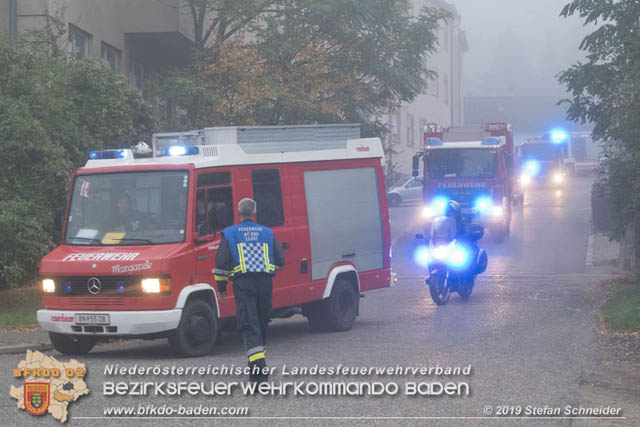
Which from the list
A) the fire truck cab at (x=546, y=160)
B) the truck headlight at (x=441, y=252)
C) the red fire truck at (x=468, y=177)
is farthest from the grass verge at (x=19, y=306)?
the fire truck cab at (x=546, y=160)

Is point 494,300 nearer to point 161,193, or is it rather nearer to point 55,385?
point 161,193

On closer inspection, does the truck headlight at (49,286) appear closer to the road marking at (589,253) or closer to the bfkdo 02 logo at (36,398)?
the bfkdo 02 logo at (36,398)

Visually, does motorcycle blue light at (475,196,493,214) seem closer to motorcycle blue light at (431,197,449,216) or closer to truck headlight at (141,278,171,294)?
motorcycle blue light at (431,197,449,216)

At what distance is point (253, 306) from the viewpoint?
10156 millimetres

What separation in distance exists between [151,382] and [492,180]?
20522 millimetres

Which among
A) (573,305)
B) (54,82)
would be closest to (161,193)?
(54,82)

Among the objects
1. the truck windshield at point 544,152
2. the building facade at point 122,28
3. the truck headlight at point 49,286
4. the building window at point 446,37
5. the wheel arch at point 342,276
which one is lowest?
the truck windshield at point 544,152

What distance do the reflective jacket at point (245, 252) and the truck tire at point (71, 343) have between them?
11.1 feet

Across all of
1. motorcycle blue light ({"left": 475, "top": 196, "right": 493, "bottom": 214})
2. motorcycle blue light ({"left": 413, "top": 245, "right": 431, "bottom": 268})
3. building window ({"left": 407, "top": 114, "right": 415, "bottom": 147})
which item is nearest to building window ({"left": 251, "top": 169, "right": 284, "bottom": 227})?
motorcycle blue light ({"left": 413, "top": 245, "right": 431, "bottom": 268})

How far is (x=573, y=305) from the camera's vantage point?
61.0 feet

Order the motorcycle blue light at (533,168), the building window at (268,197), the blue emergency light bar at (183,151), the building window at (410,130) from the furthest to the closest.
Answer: the building window at (410,130), the motorcycle blue light at (533,168), the building window at (268,197), the blue emergency light bar at (183,151)

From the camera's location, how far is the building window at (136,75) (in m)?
30.5

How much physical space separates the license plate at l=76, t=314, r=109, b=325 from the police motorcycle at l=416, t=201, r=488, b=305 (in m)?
7.24

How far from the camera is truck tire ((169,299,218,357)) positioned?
12.4 metres
